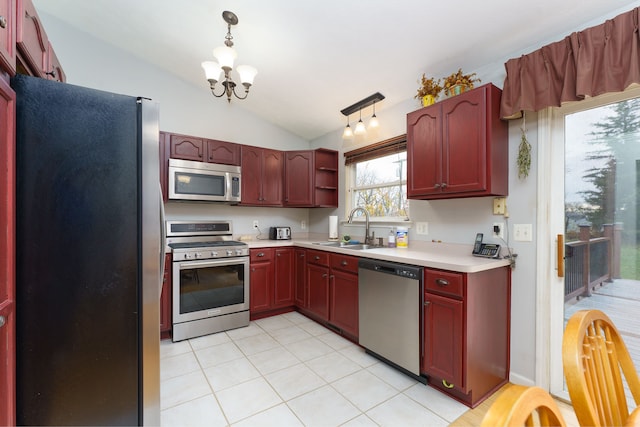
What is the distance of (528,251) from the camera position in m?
1.93

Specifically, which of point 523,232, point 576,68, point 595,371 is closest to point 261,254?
point 523,232

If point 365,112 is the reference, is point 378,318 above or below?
below

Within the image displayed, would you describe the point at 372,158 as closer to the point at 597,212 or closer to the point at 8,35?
the point at 597,212

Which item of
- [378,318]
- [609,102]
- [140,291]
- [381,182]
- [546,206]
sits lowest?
[378,318]

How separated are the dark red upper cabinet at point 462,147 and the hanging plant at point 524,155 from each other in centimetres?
9

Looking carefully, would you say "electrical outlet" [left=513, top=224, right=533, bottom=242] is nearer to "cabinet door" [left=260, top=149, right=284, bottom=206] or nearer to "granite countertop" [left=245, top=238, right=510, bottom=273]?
"granite countertop" [left=245, top=238, right=510, bottom=273]

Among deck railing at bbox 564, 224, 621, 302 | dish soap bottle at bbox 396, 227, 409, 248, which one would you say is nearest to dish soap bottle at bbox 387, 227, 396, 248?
dish soap bottle at bbox 396, 227, 409, 248

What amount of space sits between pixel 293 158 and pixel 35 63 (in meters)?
2.56

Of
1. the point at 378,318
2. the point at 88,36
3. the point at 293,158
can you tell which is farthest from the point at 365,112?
the point at 88,36

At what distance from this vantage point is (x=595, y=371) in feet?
2.59

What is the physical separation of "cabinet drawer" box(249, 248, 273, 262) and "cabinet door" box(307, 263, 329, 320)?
49cm

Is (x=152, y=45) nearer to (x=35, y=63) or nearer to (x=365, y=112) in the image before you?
(x=35, y=63)

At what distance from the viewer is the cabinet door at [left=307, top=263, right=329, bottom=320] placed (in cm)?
285

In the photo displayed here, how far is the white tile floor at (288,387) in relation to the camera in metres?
1.63
